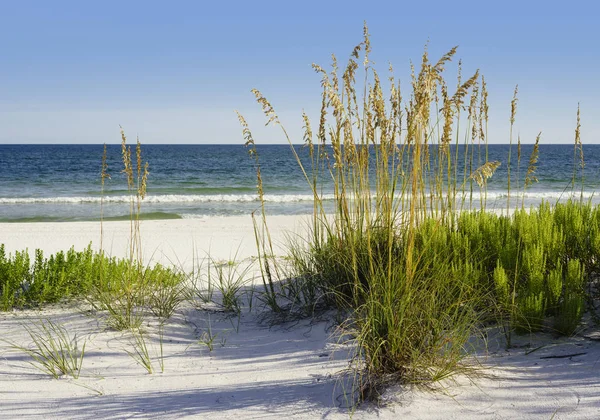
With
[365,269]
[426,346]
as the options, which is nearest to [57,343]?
[365,269]

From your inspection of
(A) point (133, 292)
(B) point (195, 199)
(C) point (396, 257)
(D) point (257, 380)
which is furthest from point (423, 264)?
(B) point (195, 199)

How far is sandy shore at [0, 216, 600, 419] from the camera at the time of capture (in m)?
2.89

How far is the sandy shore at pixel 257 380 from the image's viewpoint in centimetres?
289

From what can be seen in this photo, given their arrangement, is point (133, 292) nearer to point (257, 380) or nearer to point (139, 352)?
point (139, 352)

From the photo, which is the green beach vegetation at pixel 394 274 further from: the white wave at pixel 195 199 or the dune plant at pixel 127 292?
the white wave at pixel 195 199

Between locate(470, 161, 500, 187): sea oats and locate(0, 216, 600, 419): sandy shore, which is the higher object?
locate(470, 161, 500, 187): sea oats

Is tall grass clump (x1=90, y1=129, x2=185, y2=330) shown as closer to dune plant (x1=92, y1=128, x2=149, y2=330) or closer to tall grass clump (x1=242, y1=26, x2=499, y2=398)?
dune plant (x1=92, y1=128, x2=149, y2=330)

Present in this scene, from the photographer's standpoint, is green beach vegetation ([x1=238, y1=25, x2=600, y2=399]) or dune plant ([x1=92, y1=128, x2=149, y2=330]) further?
dune plant ([x1=92, y1=128, x2=149, y2=330])

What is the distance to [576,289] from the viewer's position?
3617 mm

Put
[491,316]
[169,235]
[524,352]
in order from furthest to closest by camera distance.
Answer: [169,235] < [491,316] < [524,352]

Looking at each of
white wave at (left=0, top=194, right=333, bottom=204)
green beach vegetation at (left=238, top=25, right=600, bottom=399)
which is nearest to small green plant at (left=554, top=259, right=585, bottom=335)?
green beach vegetation at (left=238, top=25, right=600, bottom=399)

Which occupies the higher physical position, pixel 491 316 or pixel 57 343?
pixel 491 316

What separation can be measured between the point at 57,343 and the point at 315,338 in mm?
1939

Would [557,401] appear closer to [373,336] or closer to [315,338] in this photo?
[373,336]
